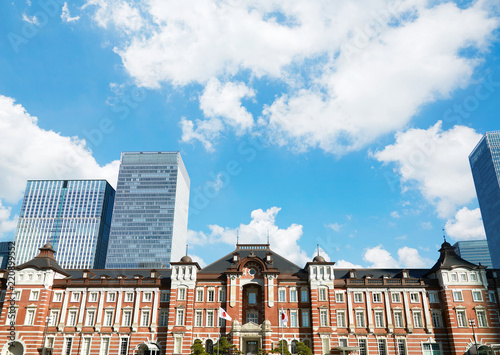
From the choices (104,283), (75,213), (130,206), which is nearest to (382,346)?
(104,283)

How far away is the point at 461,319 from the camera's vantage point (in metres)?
58.6

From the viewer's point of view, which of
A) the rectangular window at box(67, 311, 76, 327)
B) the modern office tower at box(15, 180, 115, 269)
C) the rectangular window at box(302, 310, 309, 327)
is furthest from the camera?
the modern office tower at box(15, 180, 115, 269)

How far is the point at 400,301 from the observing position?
61062mm

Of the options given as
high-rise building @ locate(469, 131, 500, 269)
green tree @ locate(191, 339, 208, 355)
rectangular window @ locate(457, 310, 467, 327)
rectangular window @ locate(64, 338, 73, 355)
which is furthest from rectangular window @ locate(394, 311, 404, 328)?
high-rise building @ locate(469, 131, 500, 269)

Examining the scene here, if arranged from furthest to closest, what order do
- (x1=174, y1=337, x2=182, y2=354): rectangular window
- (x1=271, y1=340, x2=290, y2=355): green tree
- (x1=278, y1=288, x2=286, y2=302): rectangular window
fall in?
(x1=278, y1=288, x2=286, y2=302): rectangular window
(x1=174, y1=337, x2=182, y2=354): rectangular window
(x1=271, y1=340, x2=290, y2=355): green tree

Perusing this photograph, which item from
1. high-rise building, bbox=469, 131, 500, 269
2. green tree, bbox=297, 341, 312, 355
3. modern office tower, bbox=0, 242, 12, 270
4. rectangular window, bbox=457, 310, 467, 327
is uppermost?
high-rise building, bbox=469, 131, 500, 269

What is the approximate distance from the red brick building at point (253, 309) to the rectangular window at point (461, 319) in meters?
0.29

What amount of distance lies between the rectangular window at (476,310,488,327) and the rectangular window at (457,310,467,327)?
2020 millimetres

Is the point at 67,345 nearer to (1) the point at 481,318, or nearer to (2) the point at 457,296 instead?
(2) the point at 457,296

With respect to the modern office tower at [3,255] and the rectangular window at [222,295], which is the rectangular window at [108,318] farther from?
the modern office tower at [3,255]

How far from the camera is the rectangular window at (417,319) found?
59.5 meters

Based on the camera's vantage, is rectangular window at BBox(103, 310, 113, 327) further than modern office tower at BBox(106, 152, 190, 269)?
No

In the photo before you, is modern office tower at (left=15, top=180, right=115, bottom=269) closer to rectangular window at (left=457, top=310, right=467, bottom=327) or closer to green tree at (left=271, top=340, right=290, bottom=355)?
green tree at (left=271, top=340, right=290, bottom=355)

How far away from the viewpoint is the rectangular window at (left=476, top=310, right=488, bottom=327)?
58.2 metres
